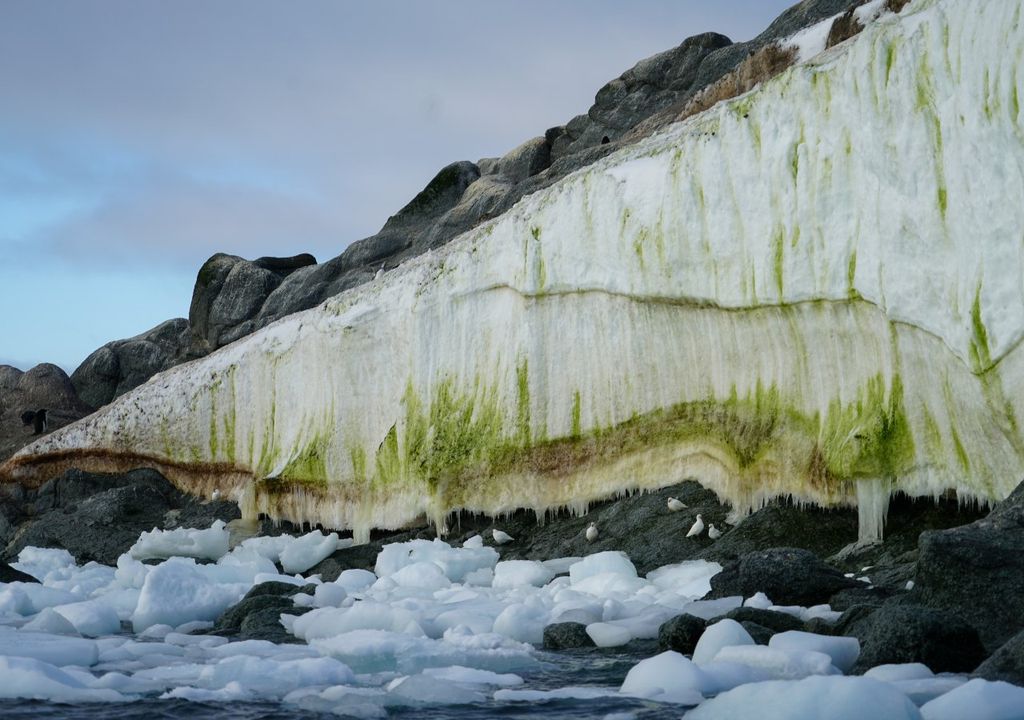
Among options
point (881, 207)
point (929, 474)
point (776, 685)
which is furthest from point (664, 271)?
point (776, 685)

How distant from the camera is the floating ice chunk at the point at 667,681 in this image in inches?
252

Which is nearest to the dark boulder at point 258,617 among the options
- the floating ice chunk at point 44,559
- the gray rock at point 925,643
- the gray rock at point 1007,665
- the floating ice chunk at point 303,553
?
the floating ice chunk at point 303,553

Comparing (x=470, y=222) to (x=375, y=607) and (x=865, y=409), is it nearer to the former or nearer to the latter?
(x=865, y=409)

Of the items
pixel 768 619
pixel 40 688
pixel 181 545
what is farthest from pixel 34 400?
pixel 768 619

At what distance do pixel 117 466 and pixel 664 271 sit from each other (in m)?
15.6

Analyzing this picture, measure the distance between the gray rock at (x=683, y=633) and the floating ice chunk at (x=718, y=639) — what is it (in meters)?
0.56

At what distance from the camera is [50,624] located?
32.9 ft

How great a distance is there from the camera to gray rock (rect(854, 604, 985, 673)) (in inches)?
258

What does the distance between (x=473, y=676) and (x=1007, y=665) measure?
128 inches

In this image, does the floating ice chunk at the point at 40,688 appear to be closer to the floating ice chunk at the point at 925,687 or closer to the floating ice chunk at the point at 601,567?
the floating ice chunk at the point at 925,687

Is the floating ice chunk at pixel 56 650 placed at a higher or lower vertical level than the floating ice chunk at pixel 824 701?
higher

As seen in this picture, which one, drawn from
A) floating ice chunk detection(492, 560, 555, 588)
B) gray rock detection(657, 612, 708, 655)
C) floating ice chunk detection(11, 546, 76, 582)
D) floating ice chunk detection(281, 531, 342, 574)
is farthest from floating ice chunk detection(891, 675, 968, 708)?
floating ice chunk detection(11, 546, 76, 582)

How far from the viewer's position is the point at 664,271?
1440cm

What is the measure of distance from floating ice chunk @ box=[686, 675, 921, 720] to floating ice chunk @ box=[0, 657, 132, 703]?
373 cm
